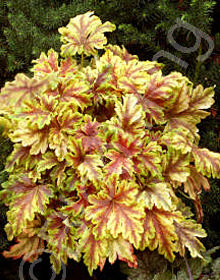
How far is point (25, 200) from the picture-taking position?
1.18 metres

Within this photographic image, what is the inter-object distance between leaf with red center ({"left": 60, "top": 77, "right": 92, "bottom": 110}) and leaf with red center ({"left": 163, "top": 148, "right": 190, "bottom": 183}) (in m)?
0.34

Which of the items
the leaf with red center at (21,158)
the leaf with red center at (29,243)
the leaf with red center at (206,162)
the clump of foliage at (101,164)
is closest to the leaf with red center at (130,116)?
the clump of foliage at (101,164)

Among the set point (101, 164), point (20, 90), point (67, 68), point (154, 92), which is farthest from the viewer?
point (67, 68)

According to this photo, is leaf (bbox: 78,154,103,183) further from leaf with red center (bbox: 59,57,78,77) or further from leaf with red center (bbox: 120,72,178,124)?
leaf with red center (bbox: 59,57,78,77)

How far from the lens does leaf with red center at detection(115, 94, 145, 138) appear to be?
1170 millimetres

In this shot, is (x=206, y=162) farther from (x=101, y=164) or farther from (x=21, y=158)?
(x=21, y=158)

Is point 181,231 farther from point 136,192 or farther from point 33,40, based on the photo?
point 33,40

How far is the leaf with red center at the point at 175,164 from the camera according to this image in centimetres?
122

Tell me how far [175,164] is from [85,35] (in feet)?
1.94

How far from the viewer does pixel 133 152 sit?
1.17 metres

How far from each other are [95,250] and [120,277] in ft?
1.99

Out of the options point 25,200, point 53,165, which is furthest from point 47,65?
point 25,200

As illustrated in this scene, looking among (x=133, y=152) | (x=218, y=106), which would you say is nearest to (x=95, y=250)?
(x=133, y=152)

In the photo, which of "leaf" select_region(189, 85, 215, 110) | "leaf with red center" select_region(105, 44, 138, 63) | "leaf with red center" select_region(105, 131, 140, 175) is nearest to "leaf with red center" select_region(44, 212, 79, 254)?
"leaf with red center" select_region(105, 131, 140, 175)
